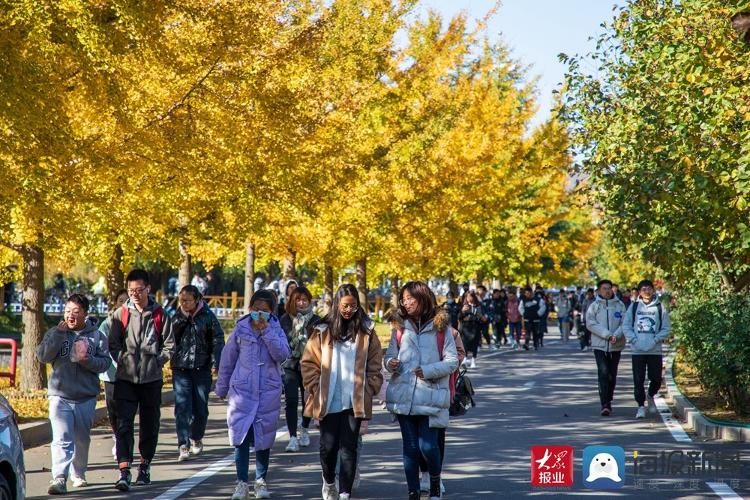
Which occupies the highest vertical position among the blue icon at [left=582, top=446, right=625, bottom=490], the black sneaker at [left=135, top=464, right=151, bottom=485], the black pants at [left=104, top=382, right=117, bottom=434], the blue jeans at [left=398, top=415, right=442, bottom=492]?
the black pants at [left=104, top=382, right=117, bottom=434]

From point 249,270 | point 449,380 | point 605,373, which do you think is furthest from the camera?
point 249,270

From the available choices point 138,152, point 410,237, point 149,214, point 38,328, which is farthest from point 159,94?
point 410,237

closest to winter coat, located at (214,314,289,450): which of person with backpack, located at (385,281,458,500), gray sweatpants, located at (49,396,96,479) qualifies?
person with backpack, located at (385,281,458,500)

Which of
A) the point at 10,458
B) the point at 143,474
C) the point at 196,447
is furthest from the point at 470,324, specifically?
the point at 10,458

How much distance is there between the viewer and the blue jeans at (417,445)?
880 cm

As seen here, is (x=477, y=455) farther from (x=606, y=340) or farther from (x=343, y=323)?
(x=606, y=340)

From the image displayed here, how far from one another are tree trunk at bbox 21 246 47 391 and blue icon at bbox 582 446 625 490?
27.7 feet

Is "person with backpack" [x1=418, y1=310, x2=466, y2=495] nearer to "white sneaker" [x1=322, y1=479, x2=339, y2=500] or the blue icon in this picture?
"white sneaker" [x1=322, y1=479, x2=339, y2=500]

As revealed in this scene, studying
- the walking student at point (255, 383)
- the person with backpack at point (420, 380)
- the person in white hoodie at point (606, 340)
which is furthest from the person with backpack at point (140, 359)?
the person in white hoodie at point (606, 340)

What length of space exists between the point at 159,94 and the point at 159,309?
17.3 feet

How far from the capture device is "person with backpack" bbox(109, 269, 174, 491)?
1046cm

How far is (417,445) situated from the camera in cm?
891

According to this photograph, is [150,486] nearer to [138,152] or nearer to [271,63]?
[138,152]

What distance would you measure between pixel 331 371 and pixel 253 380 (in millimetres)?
912
